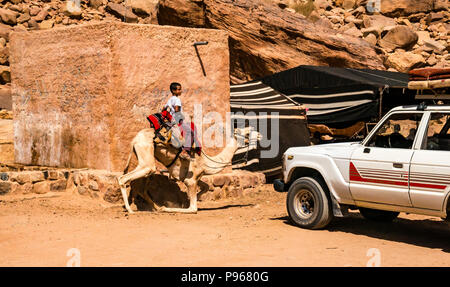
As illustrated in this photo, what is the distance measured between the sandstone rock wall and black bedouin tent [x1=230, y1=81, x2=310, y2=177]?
6.89ft

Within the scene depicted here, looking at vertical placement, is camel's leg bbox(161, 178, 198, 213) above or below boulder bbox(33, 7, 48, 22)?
below

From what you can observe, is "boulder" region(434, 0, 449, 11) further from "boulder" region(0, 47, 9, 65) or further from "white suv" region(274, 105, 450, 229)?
"white suv" region(274, 105, 450, 229)

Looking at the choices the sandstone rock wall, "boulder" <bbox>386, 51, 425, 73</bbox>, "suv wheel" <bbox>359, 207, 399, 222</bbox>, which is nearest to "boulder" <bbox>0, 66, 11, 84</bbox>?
the sandstone rock wall

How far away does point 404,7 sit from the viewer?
3316 centimetres

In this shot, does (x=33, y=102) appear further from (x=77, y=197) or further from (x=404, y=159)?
(x=404, y=159)

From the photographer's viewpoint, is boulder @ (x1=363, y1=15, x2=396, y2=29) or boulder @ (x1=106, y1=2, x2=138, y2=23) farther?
boulder @ (x1=106, y1=2, x2=138, y2=23)

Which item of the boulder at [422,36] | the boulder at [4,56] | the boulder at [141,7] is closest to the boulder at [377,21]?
the boulder at [422,36]

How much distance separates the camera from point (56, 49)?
1121 cm

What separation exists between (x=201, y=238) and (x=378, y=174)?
2554mm

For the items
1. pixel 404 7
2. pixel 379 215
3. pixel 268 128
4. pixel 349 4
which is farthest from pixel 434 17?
pixel 379 215

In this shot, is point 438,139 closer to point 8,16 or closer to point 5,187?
point 5,187

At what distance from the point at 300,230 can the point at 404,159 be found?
197cm

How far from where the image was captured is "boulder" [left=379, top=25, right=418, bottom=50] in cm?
2853

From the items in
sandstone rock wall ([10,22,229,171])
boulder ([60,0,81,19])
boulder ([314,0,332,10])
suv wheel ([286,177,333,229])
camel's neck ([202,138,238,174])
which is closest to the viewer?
suv wheel ([286,177,333,229])
